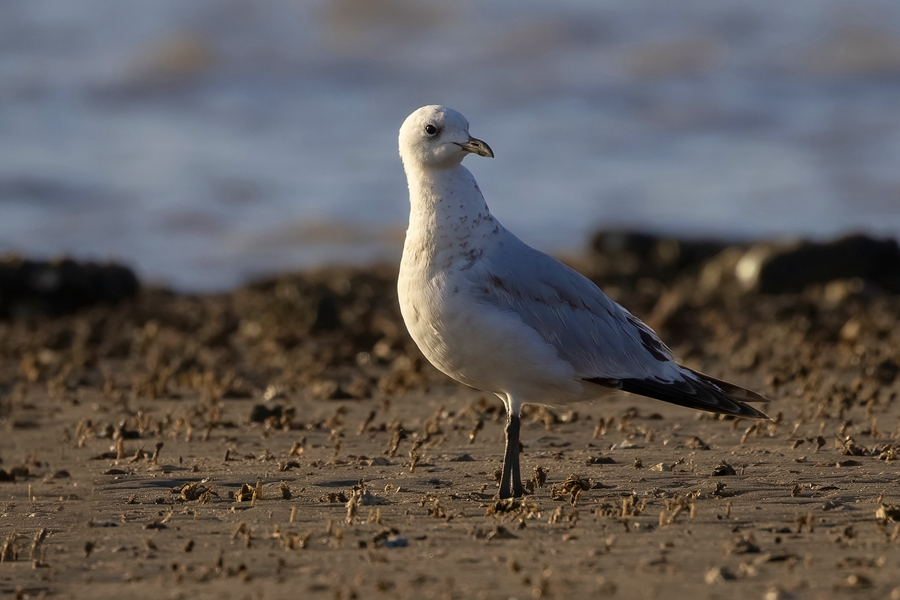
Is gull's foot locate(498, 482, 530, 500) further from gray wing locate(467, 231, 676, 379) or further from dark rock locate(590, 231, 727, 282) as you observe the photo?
dark rock locate(590, 231, 727, 282)

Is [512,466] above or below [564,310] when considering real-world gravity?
below

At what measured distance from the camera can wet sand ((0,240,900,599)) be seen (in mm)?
4027

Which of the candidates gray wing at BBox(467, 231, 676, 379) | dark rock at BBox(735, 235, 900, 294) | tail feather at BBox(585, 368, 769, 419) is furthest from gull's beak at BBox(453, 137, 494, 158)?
dark rock at BBox(735, 235, 900, 294)

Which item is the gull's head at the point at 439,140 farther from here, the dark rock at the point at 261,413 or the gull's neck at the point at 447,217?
the dark rock at the point at 261,413

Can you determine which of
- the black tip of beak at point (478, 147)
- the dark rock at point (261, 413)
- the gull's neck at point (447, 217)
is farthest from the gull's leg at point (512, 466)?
the dark rock at point (261, 413)

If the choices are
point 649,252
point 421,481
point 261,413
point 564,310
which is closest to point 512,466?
point 421,481

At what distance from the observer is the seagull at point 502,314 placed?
Answer: 213 inches

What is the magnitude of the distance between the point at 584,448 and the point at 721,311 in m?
9.38

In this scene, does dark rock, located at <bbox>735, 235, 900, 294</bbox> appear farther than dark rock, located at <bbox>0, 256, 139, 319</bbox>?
Yes

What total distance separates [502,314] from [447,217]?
2.13ft

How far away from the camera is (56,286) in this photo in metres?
17.5

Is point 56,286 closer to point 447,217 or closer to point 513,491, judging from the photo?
point 447,217

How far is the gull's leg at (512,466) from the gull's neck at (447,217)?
0.89m

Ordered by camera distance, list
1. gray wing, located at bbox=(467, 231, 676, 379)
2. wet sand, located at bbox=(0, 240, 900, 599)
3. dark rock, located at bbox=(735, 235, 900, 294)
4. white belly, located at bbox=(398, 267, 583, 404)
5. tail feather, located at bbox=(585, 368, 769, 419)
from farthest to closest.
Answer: dark rock, located at bbox=(735, 235, 900, 294)
tail feather, located at bbox=(585, 368, 769, 419)
gray wing, located at bbox=(467, 231, 676, 379)
white belly, located at bbox=(398, 267, 583, 404)
wet sand, located at bbox=(0, 240, 900, 599)
